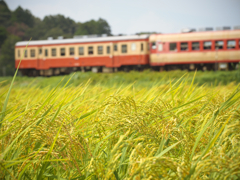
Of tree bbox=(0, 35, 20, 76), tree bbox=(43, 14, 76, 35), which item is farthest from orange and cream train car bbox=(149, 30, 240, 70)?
tree bbox=(43, 14, 76, 35)

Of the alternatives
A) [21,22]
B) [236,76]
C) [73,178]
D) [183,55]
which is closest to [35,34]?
[21,22]

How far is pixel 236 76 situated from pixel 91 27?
172 ft

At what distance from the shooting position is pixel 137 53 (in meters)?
16.6

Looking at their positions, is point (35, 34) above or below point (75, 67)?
above

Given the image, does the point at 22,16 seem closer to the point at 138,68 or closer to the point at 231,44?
the point at 138,68

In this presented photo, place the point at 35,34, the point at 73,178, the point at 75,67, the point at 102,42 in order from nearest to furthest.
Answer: the point at 73,178 → the point at 102,42 → the point at 75,67 → the point at 35,34

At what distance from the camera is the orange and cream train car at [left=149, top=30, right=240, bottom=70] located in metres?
15.1

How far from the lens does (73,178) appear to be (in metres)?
1.11

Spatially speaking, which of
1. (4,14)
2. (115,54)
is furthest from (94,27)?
(115,54)

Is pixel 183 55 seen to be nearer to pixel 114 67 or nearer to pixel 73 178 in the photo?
pixel 114 67

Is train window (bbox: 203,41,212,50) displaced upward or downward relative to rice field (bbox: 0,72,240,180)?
upward

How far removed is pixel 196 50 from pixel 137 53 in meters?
3.93

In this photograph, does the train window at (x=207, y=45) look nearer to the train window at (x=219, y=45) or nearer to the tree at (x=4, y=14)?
the train window at (x=219, y=45)

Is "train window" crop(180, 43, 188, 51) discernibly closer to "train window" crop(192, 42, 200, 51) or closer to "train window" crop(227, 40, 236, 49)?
"train window" crop(192, 42, 200, 51)
